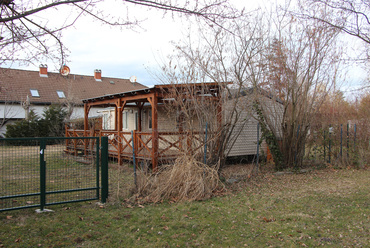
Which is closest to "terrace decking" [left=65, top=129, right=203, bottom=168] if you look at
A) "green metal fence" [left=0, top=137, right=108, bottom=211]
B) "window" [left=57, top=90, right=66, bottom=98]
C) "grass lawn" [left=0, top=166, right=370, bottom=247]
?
"green metal fence" [left=0, top=137, right=108, bottom=211]

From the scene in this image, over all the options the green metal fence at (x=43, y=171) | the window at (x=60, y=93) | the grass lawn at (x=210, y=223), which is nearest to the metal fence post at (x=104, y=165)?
the green metal fence at (x=43, y=171)

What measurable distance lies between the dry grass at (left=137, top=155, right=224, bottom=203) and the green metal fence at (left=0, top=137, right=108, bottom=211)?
35.7 inches

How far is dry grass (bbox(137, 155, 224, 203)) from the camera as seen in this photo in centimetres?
634

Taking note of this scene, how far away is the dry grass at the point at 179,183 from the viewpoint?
20.8 feet

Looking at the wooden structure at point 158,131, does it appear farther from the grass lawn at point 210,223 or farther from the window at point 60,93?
the window at point 60,93

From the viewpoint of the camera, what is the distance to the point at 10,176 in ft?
18.3

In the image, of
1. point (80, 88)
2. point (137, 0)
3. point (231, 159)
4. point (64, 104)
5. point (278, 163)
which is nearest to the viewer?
point (137, 0)

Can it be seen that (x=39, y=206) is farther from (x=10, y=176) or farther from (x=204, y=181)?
(x=204, y=181)

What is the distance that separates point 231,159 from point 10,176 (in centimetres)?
839

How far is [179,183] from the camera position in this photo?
657cm

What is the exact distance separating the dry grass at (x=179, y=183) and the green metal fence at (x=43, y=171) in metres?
0.91

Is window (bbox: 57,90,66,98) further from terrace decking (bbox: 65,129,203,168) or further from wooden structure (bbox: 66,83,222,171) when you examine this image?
wooden structure (bbox: 66,83,222,171)

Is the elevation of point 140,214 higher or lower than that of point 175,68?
lower

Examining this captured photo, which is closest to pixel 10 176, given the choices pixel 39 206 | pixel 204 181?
pixel 39 206
